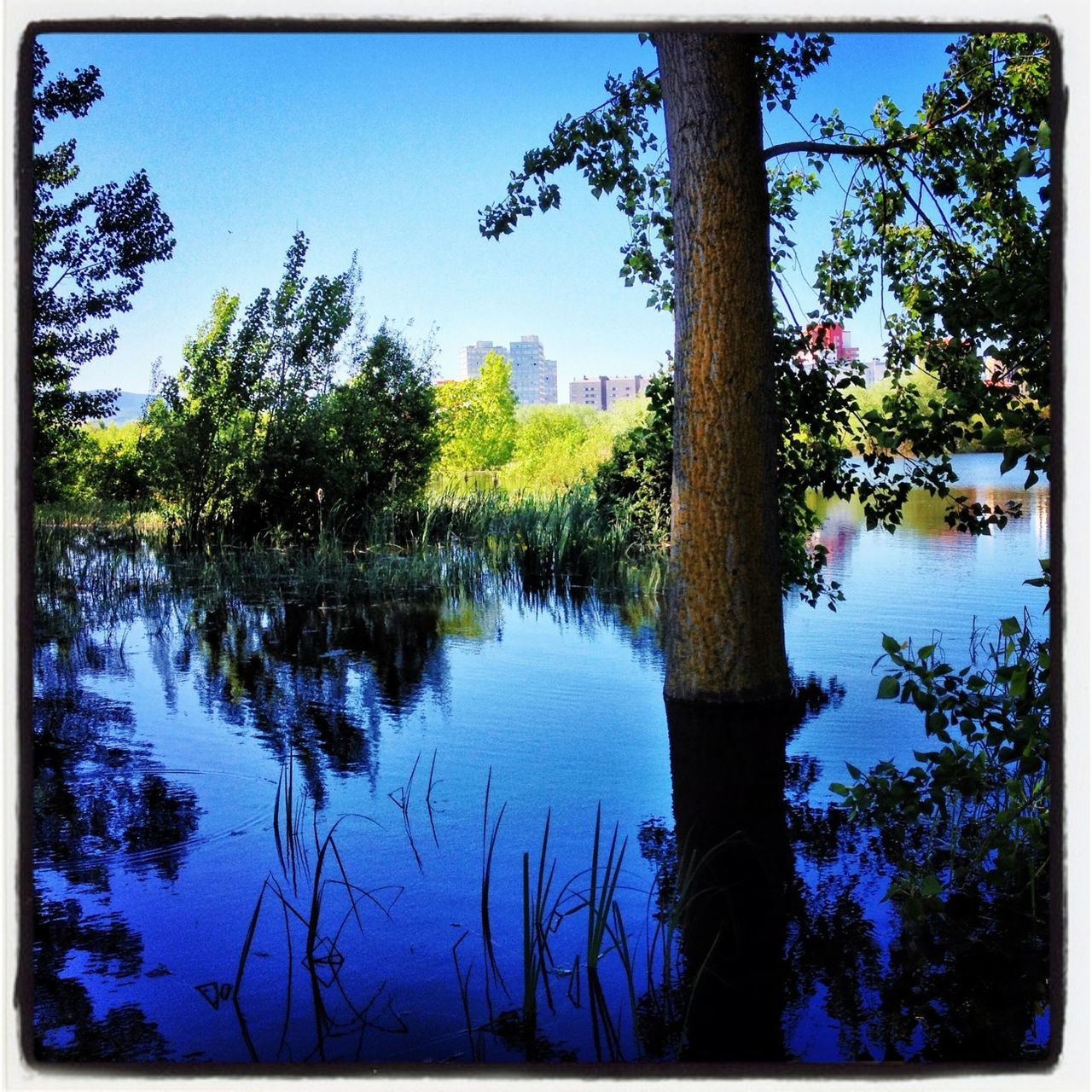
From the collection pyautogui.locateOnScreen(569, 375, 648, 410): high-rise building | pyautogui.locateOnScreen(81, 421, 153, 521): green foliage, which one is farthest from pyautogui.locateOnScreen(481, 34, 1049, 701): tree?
pyautogui.locateOnScreen(569, 375, 648, 410): high-rise building

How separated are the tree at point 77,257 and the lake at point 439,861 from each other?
2.12 meters

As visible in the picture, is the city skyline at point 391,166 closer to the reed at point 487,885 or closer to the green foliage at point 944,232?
the green foliage at point 944,232

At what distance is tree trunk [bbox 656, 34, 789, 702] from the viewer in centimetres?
532

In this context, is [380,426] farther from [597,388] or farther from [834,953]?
[597,388]

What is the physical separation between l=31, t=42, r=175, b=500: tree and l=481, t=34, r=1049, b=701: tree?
374 cm

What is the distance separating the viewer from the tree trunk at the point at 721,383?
17.5 ft

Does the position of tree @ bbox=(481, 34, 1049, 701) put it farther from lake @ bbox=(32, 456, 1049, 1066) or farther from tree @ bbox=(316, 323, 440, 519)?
tree @ bbox=(316, 323, 440, 519)

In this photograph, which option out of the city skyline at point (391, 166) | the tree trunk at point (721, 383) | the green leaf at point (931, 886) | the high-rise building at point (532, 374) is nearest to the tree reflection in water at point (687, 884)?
the green leaf at point (931, 886)

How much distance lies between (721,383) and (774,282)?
1.64m

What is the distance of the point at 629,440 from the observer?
34.0 ft

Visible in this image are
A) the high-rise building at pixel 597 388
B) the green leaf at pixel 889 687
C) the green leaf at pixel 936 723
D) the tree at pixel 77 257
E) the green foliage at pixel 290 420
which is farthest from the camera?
the high-rise building at pixel 597 388

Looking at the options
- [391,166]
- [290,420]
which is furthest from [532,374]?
[290,420]

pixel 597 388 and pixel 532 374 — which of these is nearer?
pixel 532 374

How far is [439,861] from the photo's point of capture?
3637mm
